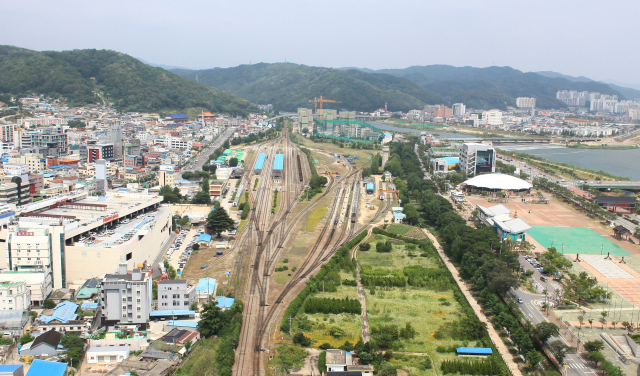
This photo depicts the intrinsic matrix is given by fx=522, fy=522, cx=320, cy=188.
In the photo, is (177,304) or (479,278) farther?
(479,278)

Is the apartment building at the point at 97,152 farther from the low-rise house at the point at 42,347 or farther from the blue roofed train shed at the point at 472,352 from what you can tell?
the blue roofed train shed at the point at 472,352

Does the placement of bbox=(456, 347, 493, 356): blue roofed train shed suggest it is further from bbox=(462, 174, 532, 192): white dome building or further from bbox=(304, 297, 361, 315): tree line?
bbox=(462, 174, 532, 192): white dome building

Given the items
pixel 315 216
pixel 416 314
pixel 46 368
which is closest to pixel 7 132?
pixel 315 216

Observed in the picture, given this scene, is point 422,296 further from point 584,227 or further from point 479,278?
point 584,227

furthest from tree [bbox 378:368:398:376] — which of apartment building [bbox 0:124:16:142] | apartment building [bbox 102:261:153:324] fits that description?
apartment building [bbox 0:124:16:142]

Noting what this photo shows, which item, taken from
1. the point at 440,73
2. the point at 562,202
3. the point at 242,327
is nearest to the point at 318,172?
the point at 562,202

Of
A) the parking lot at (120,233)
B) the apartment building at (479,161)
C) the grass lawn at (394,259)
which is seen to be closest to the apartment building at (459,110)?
the apartment building at (479,161)

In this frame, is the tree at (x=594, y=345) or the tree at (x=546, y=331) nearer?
the tree at (x=594, y=345)
